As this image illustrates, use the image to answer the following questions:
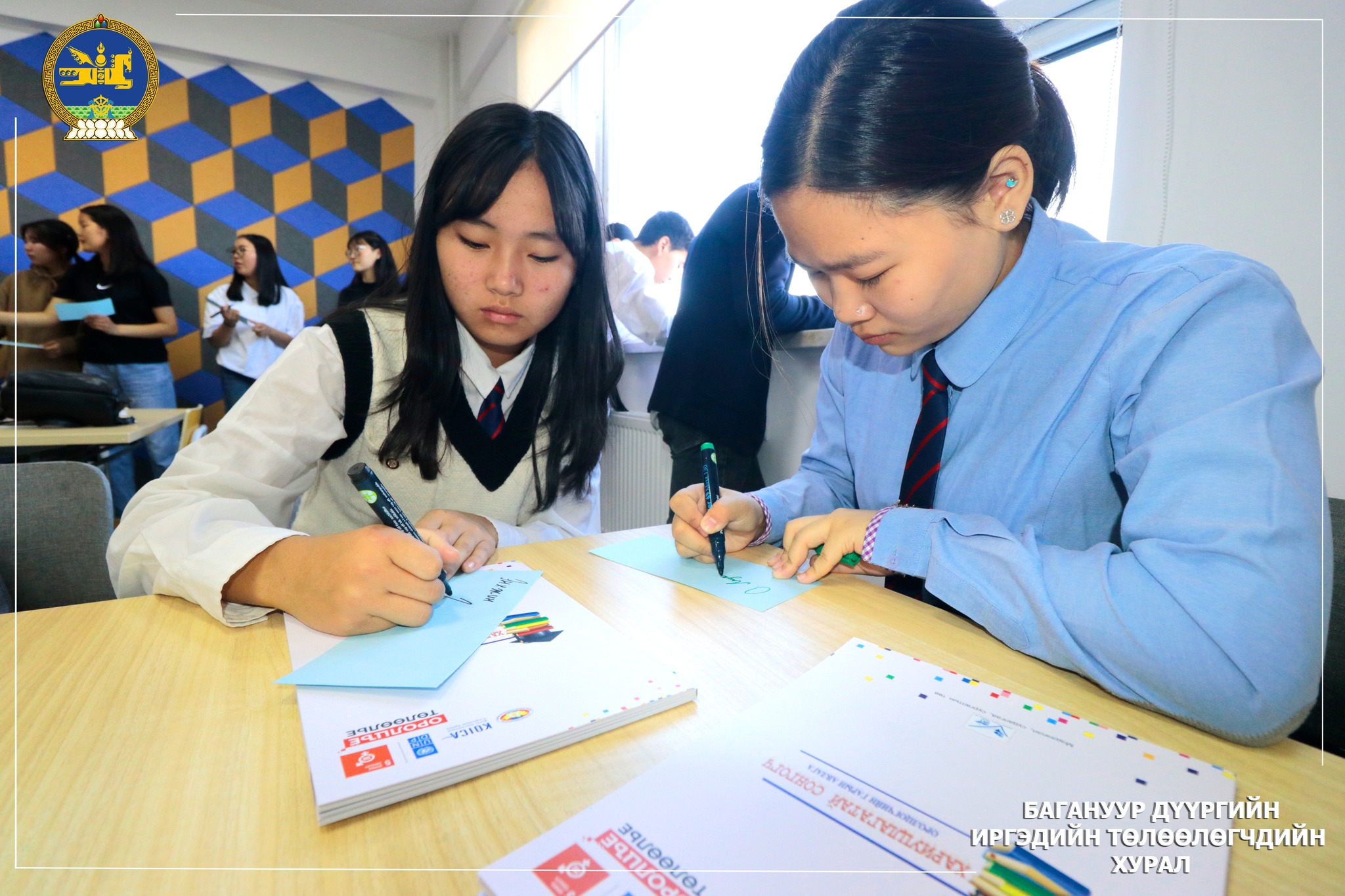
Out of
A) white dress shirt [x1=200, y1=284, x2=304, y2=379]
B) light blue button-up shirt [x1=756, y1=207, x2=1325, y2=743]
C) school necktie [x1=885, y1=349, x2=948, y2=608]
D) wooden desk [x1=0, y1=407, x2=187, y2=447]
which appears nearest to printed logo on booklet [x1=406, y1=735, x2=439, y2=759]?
light blue button-up shirt [x1=756, y1=207, x2=1325, y2=743]

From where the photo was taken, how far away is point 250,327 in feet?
13.6

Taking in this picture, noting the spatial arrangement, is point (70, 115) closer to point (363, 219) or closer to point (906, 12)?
point (906, 12)

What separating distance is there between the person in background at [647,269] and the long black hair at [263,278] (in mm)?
2809

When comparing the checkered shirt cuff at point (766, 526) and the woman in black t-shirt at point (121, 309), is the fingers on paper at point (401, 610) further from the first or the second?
the woman in black t-shirt at point (121, 309)

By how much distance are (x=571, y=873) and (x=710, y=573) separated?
0.46 meters

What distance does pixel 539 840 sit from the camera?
30cm

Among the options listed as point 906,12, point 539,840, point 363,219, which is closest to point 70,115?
point 906,12

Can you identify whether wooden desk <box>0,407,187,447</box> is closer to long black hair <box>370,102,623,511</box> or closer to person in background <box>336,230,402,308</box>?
long black hair <box>370,102,623,511</box>

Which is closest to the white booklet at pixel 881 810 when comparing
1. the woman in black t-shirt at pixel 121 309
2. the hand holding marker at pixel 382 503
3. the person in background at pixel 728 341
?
the hand holding marker at pixel 382 503

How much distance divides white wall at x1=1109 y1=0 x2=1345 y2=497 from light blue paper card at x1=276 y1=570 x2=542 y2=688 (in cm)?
108

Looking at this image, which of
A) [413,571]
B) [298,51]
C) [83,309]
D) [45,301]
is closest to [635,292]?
[413,571]

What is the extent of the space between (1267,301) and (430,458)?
1.01 meters

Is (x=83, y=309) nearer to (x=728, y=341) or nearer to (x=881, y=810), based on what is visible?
(x=728, y=341)

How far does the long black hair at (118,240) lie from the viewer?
311cm
